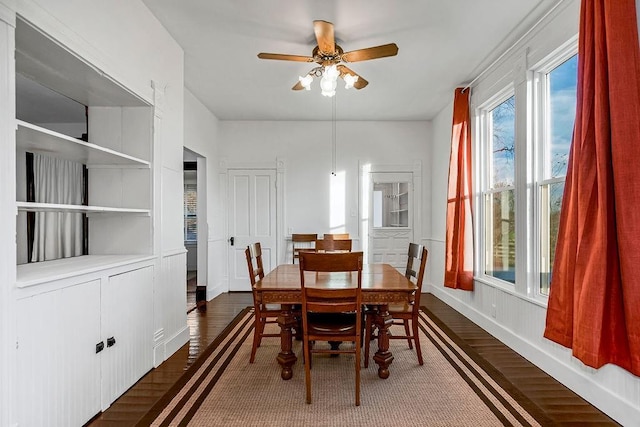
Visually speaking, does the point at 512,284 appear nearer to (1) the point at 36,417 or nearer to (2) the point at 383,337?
(2) the point at 383,337

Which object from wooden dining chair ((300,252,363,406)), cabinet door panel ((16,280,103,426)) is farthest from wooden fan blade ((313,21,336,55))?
cabinet door panel ((16,280,103,426))

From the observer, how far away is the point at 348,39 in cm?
345

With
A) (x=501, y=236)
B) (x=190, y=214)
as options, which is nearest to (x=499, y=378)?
(x=501, y=236)

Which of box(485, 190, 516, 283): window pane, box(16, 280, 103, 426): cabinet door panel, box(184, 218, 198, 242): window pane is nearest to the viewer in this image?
box(16, 280, 103, 426): cabinet door panel

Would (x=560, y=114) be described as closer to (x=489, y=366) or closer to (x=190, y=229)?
(x=489, y=366)

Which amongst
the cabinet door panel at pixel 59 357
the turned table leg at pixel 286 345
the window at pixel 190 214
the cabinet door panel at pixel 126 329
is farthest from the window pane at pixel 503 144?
the window at pixel 190 214

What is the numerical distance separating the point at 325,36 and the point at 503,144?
2.29 m

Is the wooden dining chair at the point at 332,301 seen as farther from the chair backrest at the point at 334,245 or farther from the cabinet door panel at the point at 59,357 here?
the chair backrest at the point at 334,245

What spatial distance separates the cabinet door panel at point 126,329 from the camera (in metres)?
2.42

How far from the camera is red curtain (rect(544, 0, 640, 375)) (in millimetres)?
2043

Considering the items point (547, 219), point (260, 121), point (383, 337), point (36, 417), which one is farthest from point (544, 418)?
point (260, 121)

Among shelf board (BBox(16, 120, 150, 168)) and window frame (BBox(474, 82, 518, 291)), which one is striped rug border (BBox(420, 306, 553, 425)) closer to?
window frame (BBox(474, 82, 518, 291))

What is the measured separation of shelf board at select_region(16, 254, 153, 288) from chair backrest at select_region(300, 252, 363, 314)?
4.07 ft

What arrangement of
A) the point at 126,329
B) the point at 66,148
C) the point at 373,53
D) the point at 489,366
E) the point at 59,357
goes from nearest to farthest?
the point at 59,357 < the point at 66,148 < the point at 126,329 < the point at 373,53 < the point at 489,366
